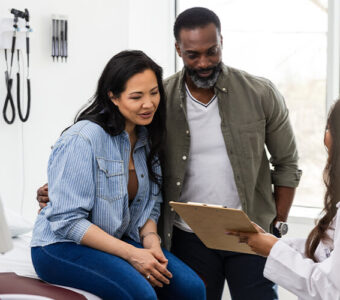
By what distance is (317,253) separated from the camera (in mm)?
1582

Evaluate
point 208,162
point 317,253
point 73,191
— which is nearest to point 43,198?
point 73,191

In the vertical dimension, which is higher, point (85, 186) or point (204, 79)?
point (204, 79)

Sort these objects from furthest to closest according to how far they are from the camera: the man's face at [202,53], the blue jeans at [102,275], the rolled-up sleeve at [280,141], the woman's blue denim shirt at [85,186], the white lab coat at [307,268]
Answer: the rolled-up sleeve at [280,141] → the man's face at [202,53] → the woman's blue denim shirt at [85,186] → the blue jeans at [102,275] → the white lab coat at [307,268]

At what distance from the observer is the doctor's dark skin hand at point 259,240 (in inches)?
65.9

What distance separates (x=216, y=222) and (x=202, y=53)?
68cm

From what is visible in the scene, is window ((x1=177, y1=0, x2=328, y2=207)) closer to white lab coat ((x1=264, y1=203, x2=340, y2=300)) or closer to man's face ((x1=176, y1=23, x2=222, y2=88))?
man's face ((x1=176, y1=23, x2=222, y2=88))

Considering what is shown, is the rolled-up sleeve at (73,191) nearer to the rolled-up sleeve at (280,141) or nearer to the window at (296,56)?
the rolled-up sleeve at (280,141)

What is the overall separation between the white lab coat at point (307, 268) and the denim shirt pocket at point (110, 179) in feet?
1.99

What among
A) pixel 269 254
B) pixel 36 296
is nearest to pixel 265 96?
pixel 269 254

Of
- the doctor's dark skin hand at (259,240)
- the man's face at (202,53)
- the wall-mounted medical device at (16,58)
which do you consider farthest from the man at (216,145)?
the wall-mounted medical device at (16,58)

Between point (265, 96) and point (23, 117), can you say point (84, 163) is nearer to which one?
point (265, 96)

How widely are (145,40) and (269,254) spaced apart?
222 centimetres

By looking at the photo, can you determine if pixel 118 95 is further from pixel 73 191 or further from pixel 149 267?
pixel 149 267

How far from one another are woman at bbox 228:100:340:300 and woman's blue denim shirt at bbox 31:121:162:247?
55cm
